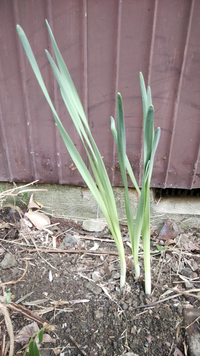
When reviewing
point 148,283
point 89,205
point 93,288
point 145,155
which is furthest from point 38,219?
point 145,155

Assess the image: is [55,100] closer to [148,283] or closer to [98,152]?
[98,152]

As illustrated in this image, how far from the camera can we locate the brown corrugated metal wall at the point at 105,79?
110 centimetres

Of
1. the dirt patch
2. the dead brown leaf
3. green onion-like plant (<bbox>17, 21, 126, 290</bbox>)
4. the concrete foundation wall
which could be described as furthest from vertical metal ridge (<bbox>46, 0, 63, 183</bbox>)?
green onion-like plant (<bbox>17, 21, 126, 290</bbox>)

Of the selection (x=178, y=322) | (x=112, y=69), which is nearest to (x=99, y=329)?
(x=178, y=322)

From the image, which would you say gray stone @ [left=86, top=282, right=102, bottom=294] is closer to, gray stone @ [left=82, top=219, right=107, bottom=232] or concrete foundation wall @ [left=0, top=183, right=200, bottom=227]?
gray stone @ [left=82, top=219, right=107, bottom=232]

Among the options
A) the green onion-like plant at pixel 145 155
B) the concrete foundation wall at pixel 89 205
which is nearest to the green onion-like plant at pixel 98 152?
the green onion-like plant at pixel 145 155

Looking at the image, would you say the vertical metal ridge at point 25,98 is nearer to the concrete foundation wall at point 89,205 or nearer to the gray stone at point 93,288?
the concrete foundation wall at point 89,205

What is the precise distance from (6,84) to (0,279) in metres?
0.96

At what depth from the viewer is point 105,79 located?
1.22 m

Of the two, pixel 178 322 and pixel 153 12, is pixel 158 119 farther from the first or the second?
pixel 178 322

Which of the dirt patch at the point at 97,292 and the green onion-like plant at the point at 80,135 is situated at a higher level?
the green onion-like plant at the point at 80,135

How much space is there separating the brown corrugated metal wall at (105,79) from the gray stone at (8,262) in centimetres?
52

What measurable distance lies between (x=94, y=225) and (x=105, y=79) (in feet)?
2.63

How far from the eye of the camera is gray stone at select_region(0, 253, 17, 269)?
1.07m
